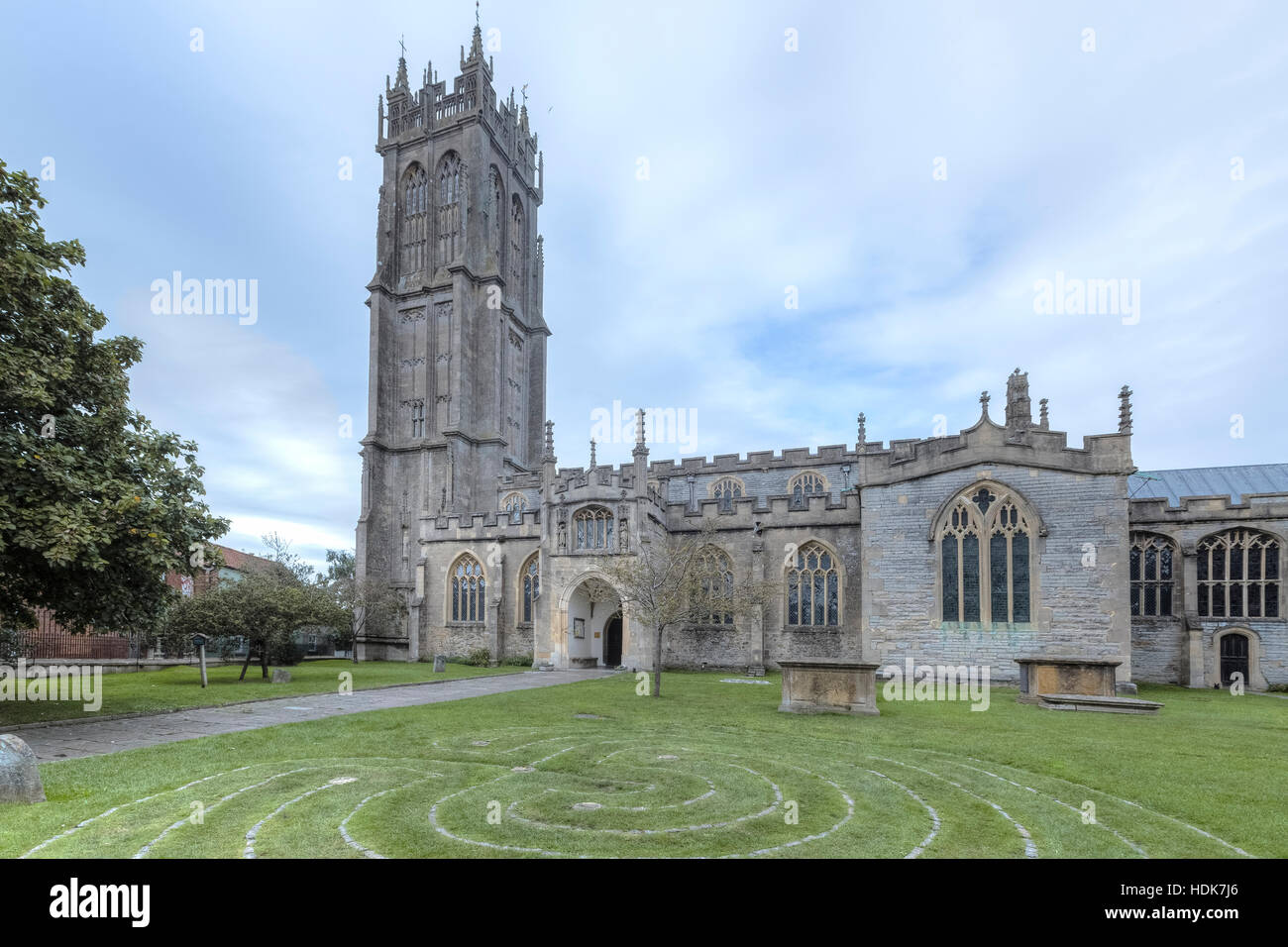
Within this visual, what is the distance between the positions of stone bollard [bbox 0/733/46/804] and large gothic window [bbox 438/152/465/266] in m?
46.7

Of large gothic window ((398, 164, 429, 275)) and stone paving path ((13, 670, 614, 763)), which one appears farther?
large gothic window ((398, 164, 429, 275))

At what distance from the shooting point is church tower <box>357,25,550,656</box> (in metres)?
46.4

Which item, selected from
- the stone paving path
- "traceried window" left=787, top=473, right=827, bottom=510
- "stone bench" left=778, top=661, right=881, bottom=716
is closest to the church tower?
"traceried window" left=787, top=473, right=827, bottom=510

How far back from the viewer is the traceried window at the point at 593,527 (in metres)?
31.2

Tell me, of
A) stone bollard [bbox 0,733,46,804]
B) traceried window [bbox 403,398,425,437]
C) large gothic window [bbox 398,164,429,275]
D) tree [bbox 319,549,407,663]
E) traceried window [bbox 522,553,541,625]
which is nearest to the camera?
stone bollard [bbox 0,733,46,804]

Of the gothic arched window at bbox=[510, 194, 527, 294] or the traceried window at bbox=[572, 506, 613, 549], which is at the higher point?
the gothic arched window at bbox=[510, 194, 527, 294]

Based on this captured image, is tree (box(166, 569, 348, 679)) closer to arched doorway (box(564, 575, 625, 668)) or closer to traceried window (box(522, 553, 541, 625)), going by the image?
arched doorway (box(564, 575, 625, 668))

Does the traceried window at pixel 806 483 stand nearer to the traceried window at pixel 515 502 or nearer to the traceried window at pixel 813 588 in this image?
the traceried window at pixel 813 588

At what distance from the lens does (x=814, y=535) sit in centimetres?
3042

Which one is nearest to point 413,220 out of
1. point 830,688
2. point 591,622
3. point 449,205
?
point 449,205

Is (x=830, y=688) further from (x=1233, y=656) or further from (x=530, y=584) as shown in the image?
(x=530, y=584)

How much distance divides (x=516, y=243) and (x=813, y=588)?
39.1 m

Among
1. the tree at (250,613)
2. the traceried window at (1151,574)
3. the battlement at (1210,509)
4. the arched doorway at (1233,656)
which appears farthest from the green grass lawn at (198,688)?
the arched doorway at (1233,656)

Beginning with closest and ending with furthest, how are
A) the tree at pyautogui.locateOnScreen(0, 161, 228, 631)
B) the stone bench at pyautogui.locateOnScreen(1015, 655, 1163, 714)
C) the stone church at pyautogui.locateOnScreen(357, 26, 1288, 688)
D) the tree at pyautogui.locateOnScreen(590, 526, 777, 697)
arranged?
the tree at pyautogui.locateOnScreen(0, 161, 228, 631)
the stone bench at pyautogui.locateOnScreen(1015, 655, 1163, 714)
the tree at pyautogui.locateOnScreen(590, 526, 777, 697)
the stone church at pyautogui.locateOnScreen(357, 26, 1288, 688)
